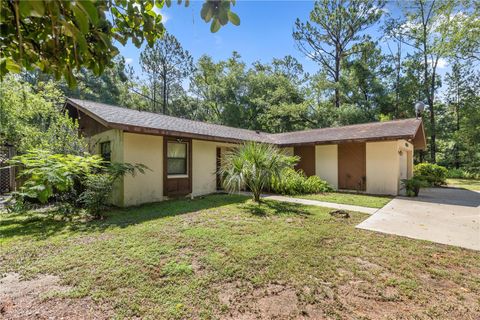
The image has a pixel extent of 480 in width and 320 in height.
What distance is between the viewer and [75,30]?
1104 mm

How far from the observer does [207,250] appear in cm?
371

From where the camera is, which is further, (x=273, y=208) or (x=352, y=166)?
(x=352, y=166)

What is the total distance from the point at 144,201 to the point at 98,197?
2174 millimetres

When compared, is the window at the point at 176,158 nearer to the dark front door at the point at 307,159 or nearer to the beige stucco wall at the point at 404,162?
the dark front door at the point at 307,159

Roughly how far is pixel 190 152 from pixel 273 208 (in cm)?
418

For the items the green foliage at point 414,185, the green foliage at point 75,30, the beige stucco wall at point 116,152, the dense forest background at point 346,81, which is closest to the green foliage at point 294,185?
the green foliage at point 414,185

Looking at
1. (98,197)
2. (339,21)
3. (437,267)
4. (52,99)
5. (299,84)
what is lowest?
(437,267)

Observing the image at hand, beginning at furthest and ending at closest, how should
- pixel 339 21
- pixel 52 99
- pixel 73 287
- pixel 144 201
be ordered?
pixel 339 21 → pixel 52 99 → pixel 144 201 → pixel 73 287

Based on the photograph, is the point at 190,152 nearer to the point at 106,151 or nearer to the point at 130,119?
the point at 130,119

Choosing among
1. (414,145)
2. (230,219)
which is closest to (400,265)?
(230,219)

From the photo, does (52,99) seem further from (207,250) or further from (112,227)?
(207,250)

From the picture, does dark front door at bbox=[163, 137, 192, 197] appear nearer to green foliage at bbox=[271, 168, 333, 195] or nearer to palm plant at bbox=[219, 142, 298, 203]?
palm plant at bbox=[219, 142, 298, 203]

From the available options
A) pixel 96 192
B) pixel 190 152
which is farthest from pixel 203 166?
pixel 96 192

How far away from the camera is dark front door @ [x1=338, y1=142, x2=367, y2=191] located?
10.7m
